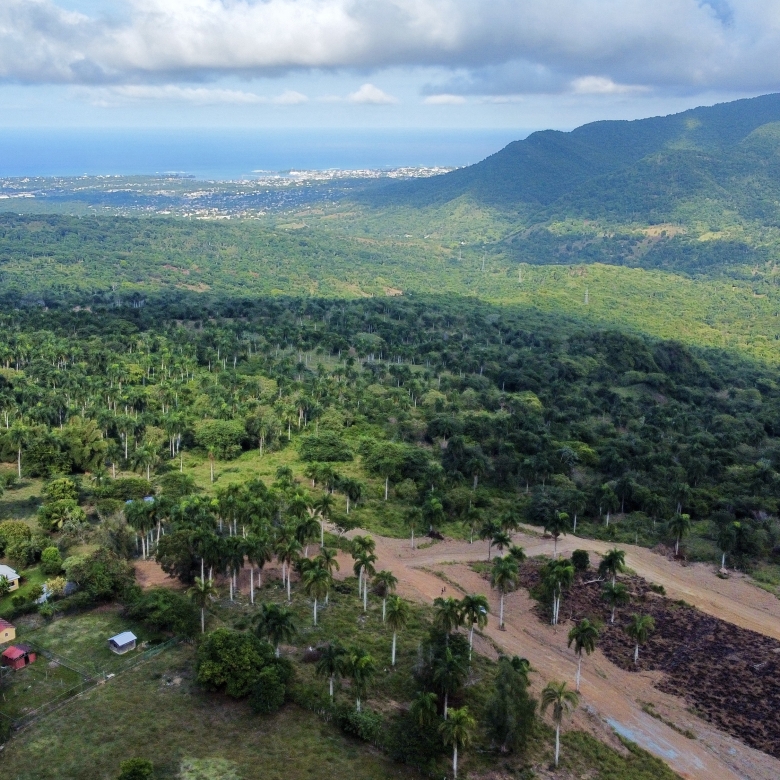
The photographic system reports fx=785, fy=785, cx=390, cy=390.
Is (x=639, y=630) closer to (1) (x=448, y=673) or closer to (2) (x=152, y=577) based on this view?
(1) (x=448, y=673)

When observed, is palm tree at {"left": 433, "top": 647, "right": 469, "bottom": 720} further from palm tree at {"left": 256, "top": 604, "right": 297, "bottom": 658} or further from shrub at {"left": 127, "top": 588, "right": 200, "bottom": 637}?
shrub at {"left": 127, "top": 588, "right": 200, "bottom": 637}

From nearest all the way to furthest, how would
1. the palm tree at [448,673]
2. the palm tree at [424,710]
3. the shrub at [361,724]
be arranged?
the palm tree at [424,710]
the shrub at [361,724]
the palm tree at [448,673]

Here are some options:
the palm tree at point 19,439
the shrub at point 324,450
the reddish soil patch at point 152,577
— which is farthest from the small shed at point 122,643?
the shrub at point 324,450

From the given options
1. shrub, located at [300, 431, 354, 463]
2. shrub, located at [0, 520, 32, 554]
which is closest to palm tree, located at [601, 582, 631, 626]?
shrub, located at [300, 431, 354, 463]

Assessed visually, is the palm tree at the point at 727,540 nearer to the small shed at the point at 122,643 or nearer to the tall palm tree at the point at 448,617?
the tall palm tree at the point at 448,617

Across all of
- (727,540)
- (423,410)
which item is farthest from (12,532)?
(727,540)

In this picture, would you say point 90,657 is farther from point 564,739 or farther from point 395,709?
point 564,739
